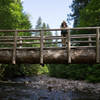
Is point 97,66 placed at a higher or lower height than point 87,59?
lower

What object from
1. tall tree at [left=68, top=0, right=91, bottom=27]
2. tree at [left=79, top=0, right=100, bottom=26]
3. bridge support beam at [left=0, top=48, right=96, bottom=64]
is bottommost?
bridge support beam at [left=0, top=48, right=96, bottom=64]

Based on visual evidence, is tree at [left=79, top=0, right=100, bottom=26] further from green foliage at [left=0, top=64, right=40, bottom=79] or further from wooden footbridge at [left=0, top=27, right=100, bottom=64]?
green foliage at [left=0, top=64, right=40, bottom=79]

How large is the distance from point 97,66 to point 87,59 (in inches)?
539

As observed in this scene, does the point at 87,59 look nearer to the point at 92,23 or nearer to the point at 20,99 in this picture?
the point at 20,99

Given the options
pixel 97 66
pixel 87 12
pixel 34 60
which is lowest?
pixel 97 66

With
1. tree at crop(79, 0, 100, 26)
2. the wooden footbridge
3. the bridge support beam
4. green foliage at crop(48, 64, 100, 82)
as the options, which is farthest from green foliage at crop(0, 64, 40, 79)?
the wooden footbridge

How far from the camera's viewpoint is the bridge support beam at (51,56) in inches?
309

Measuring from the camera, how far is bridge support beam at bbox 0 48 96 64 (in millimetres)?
7853

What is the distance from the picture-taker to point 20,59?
8453 millimetres

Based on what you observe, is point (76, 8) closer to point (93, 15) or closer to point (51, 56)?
point (93, 15)

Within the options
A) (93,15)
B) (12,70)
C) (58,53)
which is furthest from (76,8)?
(58,53)

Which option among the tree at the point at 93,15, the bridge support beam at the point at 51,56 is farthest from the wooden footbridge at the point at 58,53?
the tree at the point at 93,15

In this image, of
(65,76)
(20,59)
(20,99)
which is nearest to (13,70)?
(65,76)

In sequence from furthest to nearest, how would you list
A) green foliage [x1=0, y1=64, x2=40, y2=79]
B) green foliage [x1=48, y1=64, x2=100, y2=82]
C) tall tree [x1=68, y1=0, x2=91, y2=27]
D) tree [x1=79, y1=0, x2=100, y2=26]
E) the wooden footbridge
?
Answer: 1. tall tree [x1=68, y1=0, x2=91, y2=27]
2. green foliage [x1=0, y1=64, x2=40, y2=79]
3. green foliage [x1=48, y1=64, x2=100, y2=82]
4. tree [x1=79, y1=0, x2=100, y2=26]
5. the wooden footbridge
